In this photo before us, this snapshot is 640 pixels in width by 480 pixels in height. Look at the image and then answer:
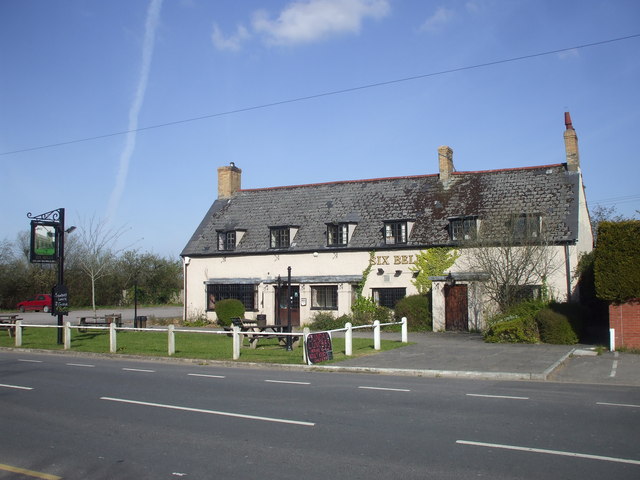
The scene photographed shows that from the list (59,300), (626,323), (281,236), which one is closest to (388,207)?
(281,236)

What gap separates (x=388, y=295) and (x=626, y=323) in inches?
497

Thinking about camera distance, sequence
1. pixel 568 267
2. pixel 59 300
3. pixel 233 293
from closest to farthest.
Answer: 1. pixel 59 300
2. pixel 568 267
3. pixel 233 293

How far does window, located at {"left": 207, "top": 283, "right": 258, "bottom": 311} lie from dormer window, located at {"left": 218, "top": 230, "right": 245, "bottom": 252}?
209 centimetres

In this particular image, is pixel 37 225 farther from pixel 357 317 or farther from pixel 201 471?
pixel 201 471

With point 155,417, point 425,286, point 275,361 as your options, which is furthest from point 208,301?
point 155,417

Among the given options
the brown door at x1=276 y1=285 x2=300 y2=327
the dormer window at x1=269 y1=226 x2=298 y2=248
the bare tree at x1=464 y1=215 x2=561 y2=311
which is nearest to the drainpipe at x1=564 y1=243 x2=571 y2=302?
the bare tree at x1=464 y1=215 x2=561 y2=311

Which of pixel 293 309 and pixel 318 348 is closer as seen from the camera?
pixel 318 348

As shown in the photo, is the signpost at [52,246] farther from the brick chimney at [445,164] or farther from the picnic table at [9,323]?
the brick chimney at [445,164]

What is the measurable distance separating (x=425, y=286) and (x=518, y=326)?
787cm

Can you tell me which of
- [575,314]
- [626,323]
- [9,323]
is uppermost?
[575,314]

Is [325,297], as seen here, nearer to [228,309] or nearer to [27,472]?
[228,309]

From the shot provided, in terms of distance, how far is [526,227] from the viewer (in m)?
23.8

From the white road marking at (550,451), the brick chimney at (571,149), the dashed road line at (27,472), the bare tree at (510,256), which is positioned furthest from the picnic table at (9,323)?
the brick chimney at (571,149)

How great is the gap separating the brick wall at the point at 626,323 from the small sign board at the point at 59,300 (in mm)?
18963
